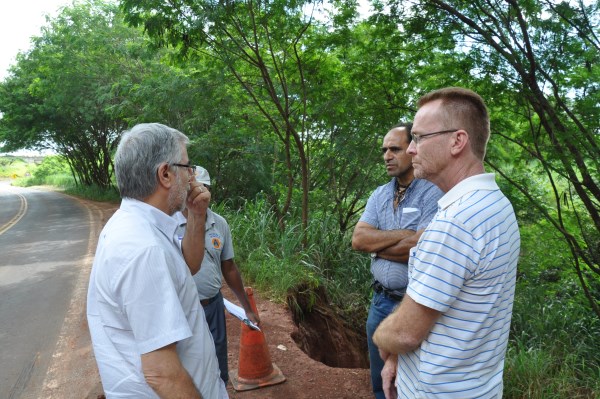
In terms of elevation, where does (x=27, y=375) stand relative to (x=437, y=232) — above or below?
below

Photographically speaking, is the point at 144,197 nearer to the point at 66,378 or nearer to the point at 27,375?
the point at 66,378

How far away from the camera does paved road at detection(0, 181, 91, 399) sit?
15.5 ft

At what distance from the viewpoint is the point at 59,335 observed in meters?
5.60

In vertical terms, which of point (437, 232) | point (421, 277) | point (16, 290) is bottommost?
point (16, 290)

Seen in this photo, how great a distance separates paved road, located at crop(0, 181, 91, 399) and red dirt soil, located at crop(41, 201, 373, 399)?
18cm

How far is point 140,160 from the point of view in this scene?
5.75 feet

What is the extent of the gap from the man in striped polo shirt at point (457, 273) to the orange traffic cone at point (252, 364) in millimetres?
2244

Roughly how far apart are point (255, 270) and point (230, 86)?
3.40 metres

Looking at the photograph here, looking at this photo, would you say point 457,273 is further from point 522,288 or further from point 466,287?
point 522,288

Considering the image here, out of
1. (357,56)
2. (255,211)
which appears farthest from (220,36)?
(255,211)

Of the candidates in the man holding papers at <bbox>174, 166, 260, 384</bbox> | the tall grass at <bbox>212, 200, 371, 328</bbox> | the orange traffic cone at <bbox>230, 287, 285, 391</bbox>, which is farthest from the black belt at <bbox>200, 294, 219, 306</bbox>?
the tall grass at <bbox>212, 200, 371, 328</bbox>

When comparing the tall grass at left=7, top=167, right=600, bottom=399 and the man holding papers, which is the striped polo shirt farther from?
the tall grass at left=7, top=167, right=600, bottom=399

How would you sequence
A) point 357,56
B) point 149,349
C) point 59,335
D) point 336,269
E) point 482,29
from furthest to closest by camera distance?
1. point 336,269
2. point 357,56
3. point 59,335
4. point 482,29
5. point 149,349

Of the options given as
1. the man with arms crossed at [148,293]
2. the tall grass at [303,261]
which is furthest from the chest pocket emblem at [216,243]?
the tall grass at [303,261]
